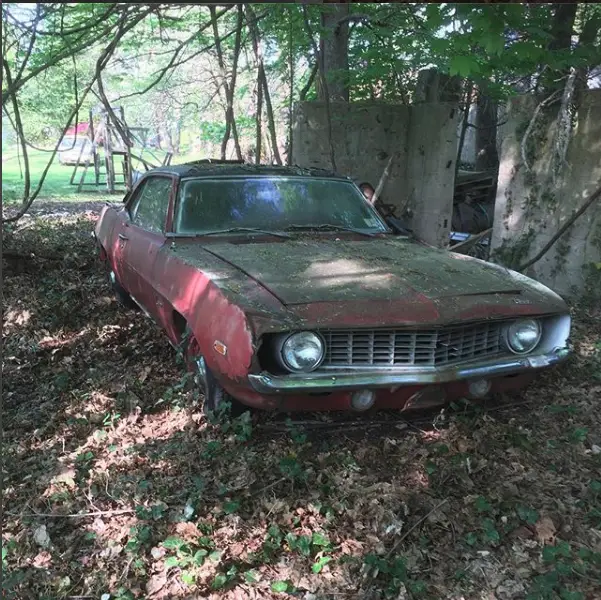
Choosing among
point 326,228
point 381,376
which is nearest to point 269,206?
point 326,228

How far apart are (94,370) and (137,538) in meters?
1.99

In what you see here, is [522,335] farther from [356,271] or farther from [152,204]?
[152,204]

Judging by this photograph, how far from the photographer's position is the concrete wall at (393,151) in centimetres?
780

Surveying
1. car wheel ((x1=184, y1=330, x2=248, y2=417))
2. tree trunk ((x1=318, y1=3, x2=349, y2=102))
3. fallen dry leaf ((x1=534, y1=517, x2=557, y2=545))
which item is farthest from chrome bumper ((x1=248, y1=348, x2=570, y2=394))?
tree trunk ((x1=318, y1=3, x2=349, y2=102))

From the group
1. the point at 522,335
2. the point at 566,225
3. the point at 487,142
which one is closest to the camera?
the point at 522,335

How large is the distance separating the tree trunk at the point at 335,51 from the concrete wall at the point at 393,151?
1.67ft

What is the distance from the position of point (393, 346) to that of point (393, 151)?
5.72 m

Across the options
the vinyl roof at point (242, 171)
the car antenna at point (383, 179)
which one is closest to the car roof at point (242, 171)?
the vinyl roof at point (242, 171)

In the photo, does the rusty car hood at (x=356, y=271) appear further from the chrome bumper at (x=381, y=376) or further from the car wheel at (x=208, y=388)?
the car wheel at (x=208, y=388)

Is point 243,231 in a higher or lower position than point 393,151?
lower

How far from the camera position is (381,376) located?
2945 millimetres

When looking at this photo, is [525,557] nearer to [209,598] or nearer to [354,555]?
[354,555]

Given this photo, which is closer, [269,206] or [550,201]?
[269,206]

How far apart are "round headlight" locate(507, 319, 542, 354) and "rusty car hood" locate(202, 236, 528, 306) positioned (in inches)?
7.4
